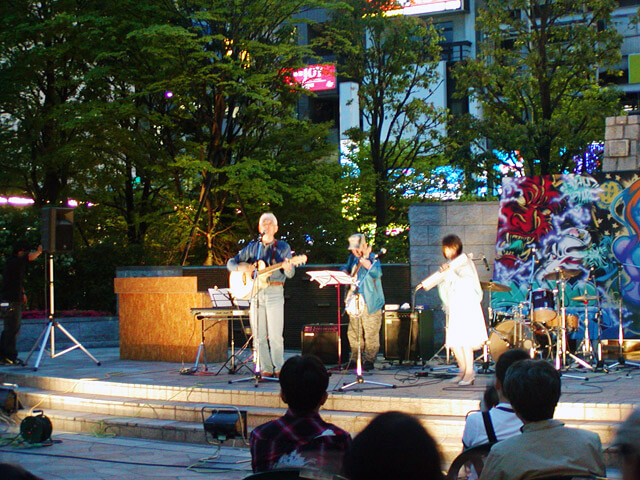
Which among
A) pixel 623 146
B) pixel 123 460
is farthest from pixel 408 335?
pixel 123 460

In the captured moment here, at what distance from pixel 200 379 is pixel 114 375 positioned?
1.49 metres

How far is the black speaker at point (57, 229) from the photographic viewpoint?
13.7 m

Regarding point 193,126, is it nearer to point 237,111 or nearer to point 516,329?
point 237,111

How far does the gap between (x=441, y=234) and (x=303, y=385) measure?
35.5ft

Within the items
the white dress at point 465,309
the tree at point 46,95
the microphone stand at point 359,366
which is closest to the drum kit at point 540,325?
the white dress at point 465,309

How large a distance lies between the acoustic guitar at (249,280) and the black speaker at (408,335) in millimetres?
2941

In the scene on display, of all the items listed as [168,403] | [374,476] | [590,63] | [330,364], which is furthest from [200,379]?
[590,63]

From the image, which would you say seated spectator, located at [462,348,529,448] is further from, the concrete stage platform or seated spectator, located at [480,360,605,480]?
the concrete stage platform

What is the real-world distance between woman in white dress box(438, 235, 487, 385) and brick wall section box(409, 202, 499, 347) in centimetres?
419

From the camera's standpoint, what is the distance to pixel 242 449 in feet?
30.4

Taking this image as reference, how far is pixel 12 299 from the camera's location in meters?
13.8

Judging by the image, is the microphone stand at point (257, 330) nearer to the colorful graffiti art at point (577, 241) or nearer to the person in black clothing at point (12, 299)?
the colorful graffiti art at point (577, 241)

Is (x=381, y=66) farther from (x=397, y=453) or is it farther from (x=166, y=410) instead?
(x=397, y=453)

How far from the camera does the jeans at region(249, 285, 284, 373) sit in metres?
10.9
